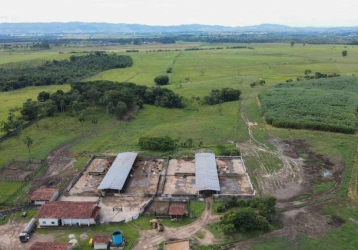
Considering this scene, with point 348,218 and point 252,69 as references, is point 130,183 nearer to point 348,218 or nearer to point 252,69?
point 348,218

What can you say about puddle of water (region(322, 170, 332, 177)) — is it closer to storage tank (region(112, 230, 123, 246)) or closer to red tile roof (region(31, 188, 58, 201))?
storage tank (region(112, 230, 123, 246))

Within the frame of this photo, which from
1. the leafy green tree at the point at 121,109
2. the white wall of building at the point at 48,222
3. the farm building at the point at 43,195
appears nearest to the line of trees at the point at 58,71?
the leafy green tree at the point at 121,109

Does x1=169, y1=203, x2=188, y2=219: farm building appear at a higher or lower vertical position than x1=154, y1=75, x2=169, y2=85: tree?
lower

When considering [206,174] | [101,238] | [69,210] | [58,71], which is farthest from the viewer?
[58,71]

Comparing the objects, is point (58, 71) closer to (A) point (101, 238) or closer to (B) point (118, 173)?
(B) point (118, 173)

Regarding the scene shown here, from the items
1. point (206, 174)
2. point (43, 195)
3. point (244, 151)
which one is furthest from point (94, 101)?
point (206, 174)

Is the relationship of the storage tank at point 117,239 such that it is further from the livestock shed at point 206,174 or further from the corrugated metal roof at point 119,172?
the livestock shed at point 206,174

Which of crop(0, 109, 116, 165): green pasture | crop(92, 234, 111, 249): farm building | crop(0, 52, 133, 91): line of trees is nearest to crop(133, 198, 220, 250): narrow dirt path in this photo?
crop(92, 234, 111, 249): farm building
